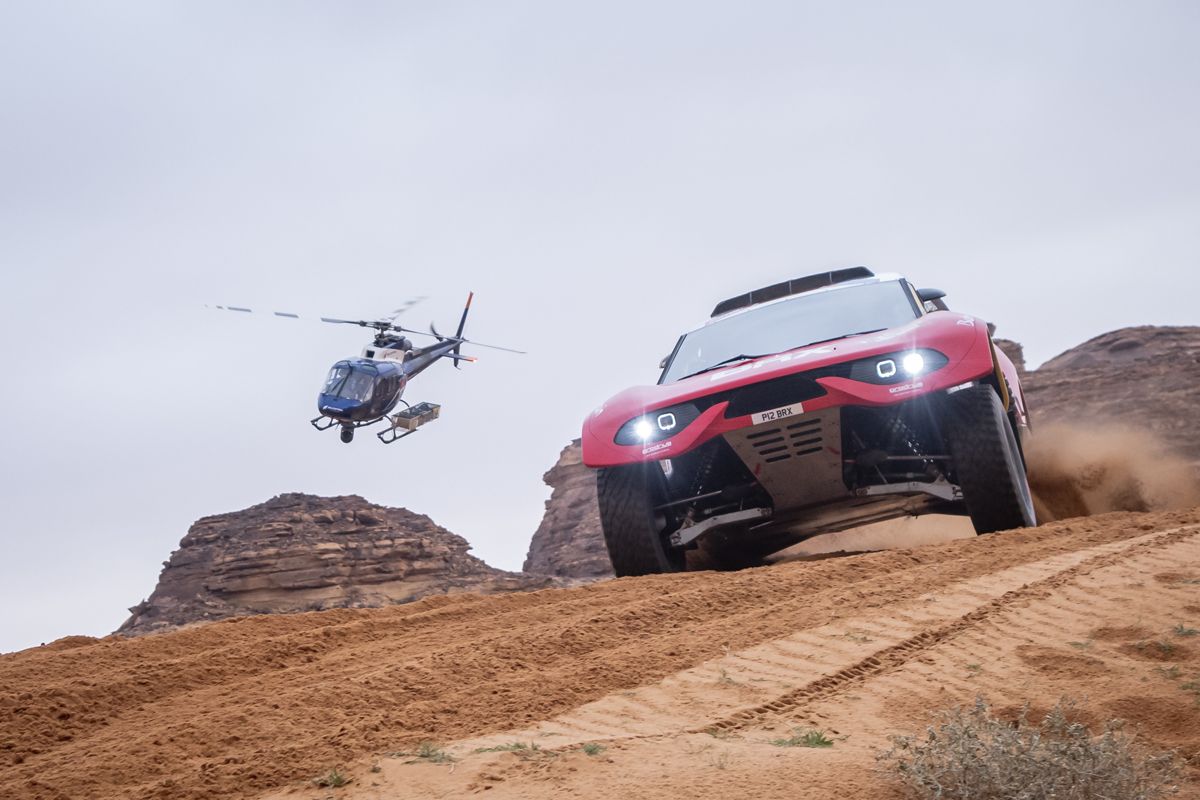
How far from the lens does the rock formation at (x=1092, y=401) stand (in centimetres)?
2575

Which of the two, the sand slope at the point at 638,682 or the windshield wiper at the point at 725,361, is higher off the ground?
the windshield wiper at the point at 725,361

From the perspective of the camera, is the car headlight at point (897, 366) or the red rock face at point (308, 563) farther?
the red rock face at point (308, 563)

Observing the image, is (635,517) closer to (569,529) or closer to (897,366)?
(897,366)

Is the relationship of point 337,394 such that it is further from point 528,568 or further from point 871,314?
point 871,314

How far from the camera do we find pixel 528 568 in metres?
39.2

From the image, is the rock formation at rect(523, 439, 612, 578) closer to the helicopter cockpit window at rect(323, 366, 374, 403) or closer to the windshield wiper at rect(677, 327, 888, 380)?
the helicopter cockpit window at rect(323, 366, 374, 403)

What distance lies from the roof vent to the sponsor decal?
→ 258 centimetres

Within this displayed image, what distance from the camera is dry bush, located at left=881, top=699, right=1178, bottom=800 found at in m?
2.95

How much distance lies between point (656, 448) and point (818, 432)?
1.08 m

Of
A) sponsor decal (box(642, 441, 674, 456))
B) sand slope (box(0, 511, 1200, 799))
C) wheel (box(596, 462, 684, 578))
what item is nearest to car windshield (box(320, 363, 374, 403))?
wheel (box(596, 462, 684, 578))

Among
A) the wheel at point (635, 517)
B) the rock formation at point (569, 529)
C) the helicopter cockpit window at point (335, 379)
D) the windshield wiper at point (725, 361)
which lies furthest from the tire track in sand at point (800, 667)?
the rock formation at point (569, 529)

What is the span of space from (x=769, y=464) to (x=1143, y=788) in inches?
174

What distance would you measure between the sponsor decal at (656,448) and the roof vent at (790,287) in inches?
101

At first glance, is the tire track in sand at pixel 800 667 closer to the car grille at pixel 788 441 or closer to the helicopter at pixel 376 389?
the car grille at pixel 788 441
